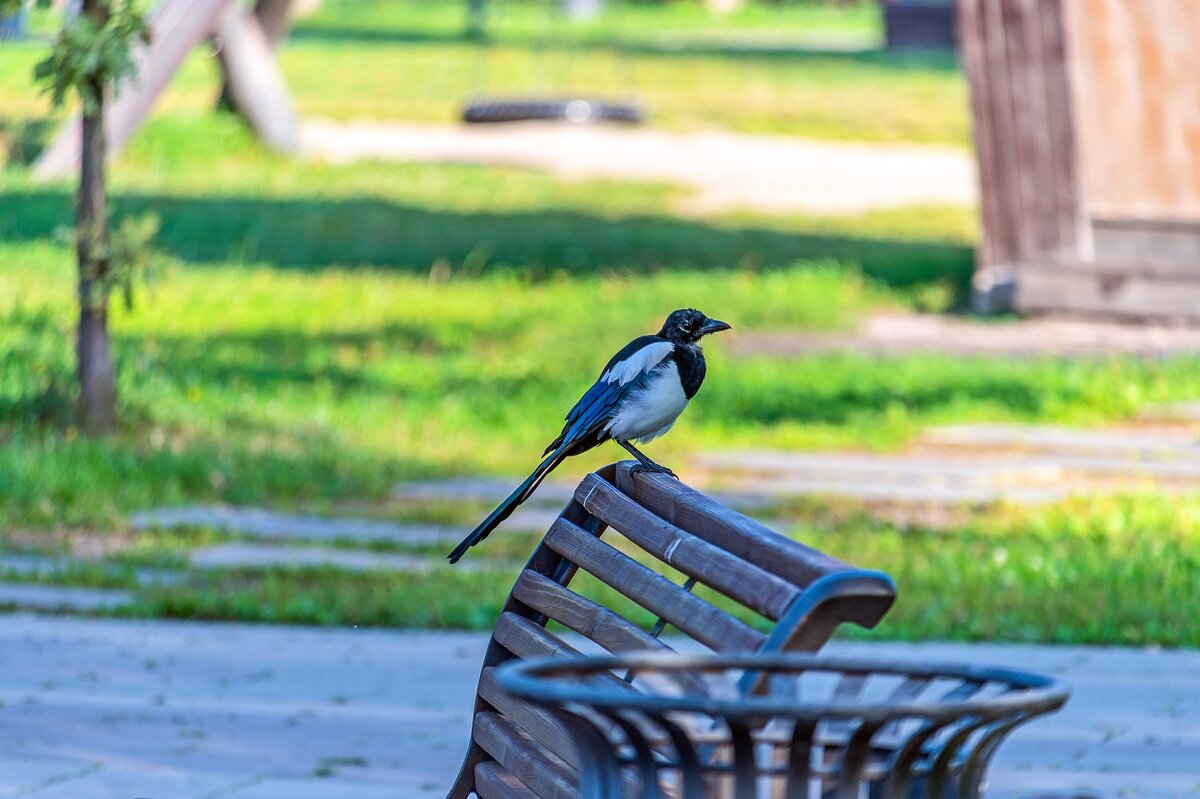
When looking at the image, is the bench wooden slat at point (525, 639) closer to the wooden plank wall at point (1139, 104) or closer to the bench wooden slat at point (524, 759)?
the bench wooden slat at point (524, 759)

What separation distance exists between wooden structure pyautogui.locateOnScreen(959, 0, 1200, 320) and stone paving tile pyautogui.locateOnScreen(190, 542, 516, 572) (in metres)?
7.29

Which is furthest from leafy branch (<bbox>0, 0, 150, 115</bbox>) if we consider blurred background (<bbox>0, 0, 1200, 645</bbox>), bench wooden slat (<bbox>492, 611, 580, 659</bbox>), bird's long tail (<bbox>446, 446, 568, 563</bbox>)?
bench wooden slat (<bbox>492, 611, 580, 659</bbox>)

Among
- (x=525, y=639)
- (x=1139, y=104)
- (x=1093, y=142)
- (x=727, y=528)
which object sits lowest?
(x=525, y=639)

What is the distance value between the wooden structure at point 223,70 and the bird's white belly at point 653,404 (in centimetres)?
1291

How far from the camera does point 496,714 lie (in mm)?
3352

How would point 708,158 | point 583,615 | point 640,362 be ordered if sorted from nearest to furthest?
point 583,615, point 640,362, point 708,158

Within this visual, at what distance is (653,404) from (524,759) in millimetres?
1035

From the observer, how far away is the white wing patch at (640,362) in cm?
392

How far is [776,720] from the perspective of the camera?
240cm

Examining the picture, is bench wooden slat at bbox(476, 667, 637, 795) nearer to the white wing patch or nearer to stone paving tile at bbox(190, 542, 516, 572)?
the white wing patch

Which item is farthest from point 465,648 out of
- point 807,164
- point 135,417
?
point 807,164

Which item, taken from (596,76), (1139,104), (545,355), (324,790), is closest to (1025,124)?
(1139,104)

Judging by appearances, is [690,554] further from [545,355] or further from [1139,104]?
[1139,104]

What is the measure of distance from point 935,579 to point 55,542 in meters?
3.43
